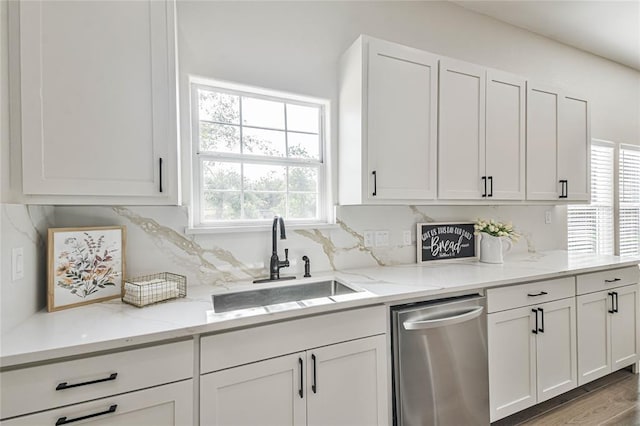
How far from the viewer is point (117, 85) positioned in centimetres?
125

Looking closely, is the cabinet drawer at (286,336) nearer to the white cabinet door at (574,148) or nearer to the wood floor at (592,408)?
the wood floor at (592,408)

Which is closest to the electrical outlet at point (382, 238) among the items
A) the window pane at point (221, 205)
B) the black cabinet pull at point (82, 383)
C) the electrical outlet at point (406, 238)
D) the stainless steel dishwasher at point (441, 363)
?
the electrical outlet at point (406, 238)

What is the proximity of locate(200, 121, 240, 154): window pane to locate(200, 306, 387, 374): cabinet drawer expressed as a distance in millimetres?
1135

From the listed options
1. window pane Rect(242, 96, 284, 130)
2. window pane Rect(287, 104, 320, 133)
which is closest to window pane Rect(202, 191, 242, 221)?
window pane Rect(242, 96, 284, 130)

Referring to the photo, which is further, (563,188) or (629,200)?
(629,200)

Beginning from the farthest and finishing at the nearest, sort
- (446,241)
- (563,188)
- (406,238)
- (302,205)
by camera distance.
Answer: (563,188) < (446,241) < (406,238) < (302,205)

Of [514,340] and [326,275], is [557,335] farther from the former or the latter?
[326,275]

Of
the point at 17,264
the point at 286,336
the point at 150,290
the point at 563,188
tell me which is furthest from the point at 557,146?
the point at 17,264

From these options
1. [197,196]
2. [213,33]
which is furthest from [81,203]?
[213,33]

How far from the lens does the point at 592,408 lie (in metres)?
2.04

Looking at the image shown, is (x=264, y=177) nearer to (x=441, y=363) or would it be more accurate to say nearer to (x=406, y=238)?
(x=406, y=238)

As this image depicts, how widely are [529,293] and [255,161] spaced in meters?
1.91

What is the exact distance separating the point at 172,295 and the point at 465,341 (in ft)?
5.06

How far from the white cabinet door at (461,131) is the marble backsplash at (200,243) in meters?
0.37
